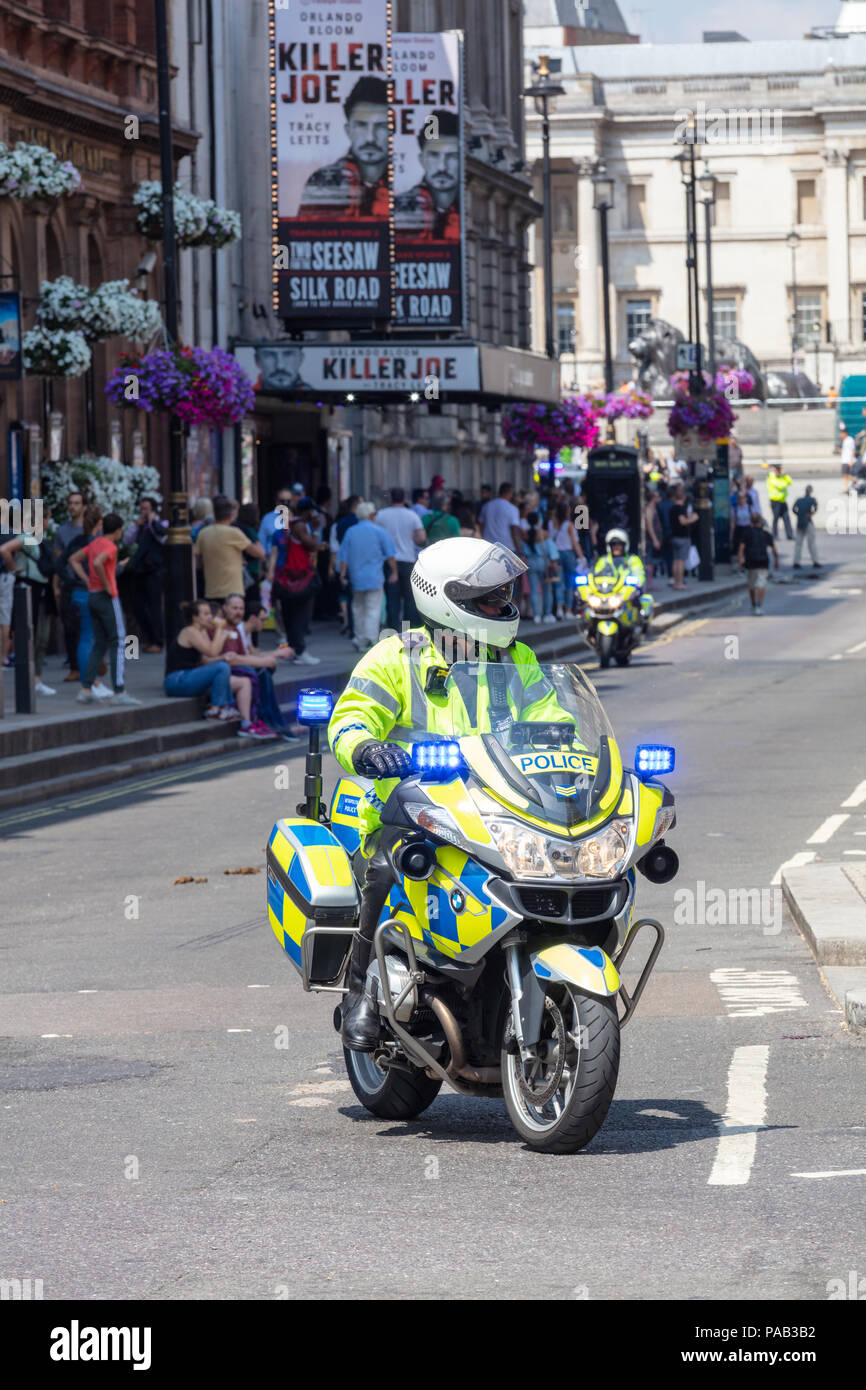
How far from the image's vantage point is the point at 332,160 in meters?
31.9

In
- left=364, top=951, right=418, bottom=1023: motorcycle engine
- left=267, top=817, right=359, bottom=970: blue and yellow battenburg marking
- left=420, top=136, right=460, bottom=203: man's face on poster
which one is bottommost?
left=364, top=951, right=418, bottom=1023: motorcycle engine

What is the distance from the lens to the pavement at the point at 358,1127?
5695mm

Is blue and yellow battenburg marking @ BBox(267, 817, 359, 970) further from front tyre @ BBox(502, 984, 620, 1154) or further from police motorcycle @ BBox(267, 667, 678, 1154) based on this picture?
front tyre @ BBox(502, 984, 620, 1154)

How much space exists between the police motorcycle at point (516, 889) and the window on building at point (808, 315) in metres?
118

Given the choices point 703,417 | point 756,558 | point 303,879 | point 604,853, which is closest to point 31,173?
point 756,558

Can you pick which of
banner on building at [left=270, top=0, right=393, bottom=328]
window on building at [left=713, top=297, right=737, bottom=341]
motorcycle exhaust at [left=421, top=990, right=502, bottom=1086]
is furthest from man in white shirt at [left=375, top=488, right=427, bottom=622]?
window on building at [left=713, top=297, right=737, bottom=341]

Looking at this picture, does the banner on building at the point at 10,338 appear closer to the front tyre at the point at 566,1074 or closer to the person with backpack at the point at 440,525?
the person with backpack at the point at 440,525

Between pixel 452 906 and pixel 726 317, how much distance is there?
119315 mm

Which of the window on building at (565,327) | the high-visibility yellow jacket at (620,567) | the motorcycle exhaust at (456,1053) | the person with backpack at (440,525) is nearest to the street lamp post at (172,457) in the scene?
the person with backpack at (440,525)

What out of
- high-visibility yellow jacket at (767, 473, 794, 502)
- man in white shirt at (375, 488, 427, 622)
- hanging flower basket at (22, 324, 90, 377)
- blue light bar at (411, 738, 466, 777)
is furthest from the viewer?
high-visibility yellow jacket at (767, 473, 794, 502)

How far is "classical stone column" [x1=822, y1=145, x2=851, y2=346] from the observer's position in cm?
12269

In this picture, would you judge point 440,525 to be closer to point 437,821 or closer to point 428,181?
point 428,181

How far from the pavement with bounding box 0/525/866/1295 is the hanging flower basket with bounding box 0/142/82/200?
12.1 metres

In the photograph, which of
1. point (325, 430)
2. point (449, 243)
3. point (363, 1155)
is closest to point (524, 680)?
point (363, 1155)
